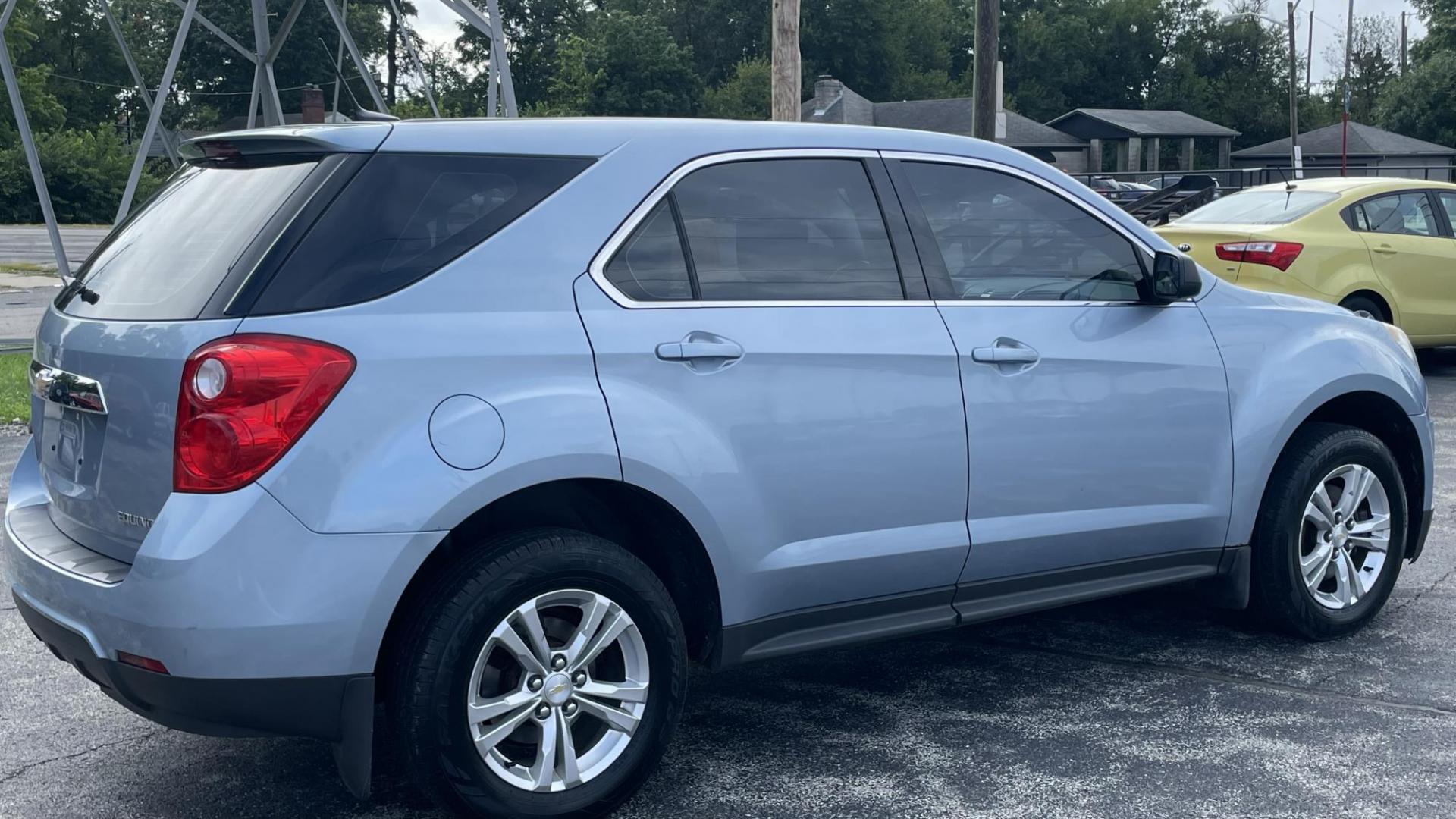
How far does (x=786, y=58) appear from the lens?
1371 cm

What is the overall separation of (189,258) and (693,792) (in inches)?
73.3

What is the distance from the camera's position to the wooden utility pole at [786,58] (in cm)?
1367

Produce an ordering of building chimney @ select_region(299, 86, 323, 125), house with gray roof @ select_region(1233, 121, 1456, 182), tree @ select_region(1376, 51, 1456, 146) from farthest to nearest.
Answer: tree @ select_region(1376, 51, 1456, 146)
house with gray roof @ select_region(1233, 121, 1456, 182)
building chimney @ select_region(299, 86, 323, 125)

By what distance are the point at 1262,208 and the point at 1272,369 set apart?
7.33 metres

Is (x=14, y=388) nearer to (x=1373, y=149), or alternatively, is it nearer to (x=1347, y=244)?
(x=1347, y=244)

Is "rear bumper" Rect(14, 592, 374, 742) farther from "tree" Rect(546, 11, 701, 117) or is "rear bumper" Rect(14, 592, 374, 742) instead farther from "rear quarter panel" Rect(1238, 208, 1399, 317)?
"tree" Rect(546, 11, 701, 117)

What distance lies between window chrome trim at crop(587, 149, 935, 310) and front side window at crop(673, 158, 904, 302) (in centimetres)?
1

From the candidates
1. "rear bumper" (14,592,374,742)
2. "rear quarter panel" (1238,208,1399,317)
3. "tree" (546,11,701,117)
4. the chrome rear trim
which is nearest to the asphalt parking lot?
"rear bumper" (14,592,374,742)

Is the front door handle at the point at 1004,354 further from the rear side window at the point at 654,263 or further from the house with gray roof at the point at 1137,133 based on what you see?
the house with gray roof at the point at 1137,133

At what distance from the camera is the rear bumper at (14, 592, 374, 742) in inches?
124

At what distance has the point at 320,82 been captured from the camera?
79.6m

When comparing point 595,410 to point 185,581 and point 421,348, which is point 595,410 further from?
point 185,581

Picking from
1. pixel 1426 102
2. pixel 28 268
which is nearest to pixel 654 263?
pixel 28 268

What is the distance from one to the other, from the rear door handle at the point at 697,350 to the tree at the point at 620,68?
3078 inches
